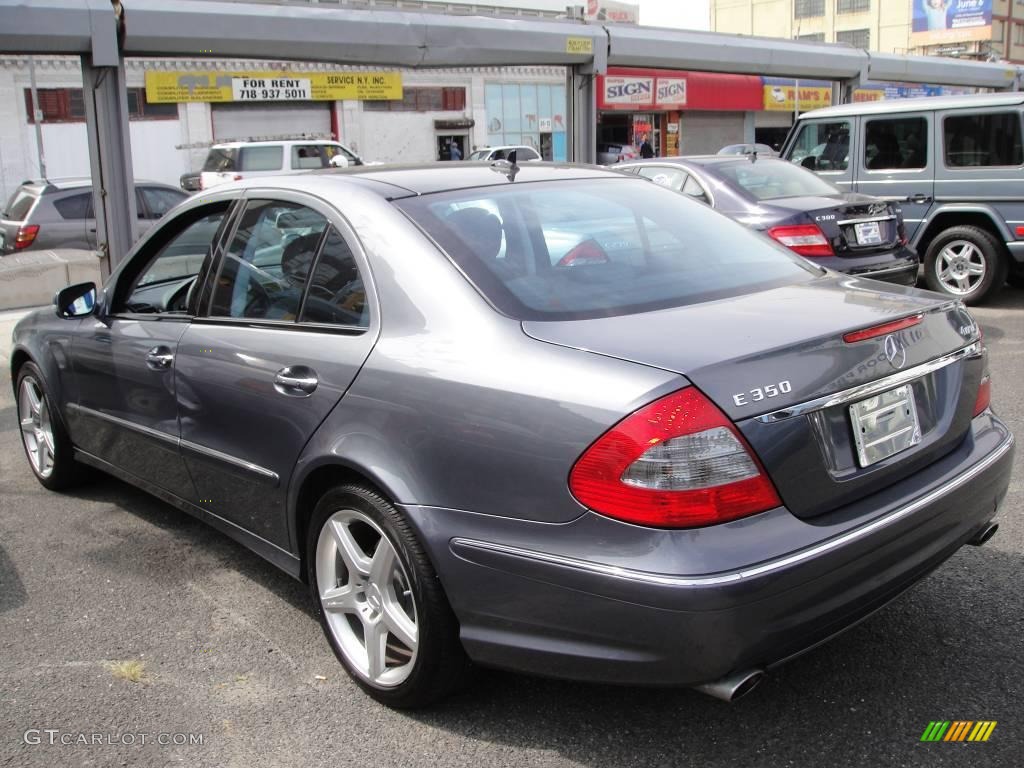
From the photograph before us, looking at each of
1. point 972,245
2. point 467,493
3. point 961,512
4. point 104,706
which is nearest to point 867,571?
point 961,512

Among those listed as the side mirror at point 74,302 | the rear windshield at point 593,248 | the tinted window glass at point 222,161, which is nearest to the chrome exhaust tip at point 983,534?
the rear windshield at point 593,248

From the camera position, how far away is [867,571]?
2498 mm

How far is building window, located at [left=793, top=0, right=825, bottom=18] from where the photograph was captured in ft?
240

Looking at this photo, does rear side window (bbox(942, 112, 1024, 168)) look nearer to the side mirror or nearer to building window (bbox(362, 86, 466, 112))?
the side mirror

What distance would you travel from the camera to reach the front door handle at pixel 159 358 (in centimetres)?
373

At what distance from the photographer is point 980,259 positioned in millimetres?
9562

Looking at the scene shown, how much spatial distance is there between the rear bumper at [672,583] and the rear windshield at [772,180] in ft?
19.5

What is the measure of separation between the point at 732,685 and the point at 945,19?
77.7 m

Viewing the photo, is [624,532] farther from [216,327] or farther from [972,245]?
[972,245]

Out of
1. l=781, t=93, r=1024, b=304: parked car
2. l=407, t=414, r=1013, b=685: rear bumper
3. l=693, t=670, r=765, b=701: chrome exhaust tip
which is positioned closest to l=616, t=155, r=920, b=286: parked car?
l=781, t=93, r=1024, b=304: parked car

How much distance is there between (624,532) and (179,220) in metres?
2.54

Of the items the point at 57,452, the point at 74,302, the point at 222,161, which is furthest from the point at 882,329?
the point at 222,161

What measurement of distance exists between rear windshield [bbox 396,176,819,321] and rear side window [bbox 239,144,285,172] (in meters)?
19.6

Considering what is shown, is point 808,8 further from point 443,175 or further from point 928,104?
point 443,175
